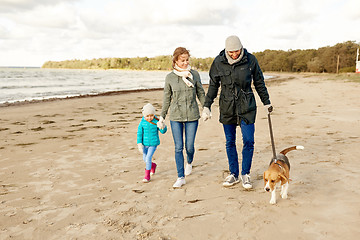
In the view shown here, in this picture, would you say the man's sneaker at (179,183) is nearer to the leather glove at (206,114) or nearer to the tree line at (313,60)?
the leather glove at (206,114)

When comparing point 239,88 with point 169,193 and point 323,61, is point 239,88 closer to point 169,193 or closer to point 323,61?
point 169,193

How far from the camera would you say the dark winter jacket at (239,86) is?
3.97 metres

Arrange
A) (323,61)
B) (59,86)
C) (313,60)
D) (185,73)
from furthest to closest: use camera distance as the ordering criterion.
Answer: (313,60) < (323,61) < (59,86) < (185,73)

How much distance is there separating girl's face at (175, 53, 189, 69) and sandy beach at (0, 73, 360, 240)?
6.57 feet

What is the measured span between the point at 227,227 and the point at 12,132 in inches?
340

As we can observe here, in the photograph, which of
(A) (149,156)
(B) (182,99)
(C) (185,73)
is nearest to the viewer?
(C) (185,73)

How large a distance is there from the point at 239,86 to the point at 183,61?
98cm

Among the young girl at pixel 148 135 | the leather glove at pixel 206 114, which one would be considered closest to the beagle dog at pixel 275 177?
the leather glove at pixel 206 114

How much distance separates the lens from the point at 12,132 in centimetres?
906

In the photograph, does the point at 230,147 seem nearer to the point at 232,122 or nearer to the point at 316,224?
the point at 232,122

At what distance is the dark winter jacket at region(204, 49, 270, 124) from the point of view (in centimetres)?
397

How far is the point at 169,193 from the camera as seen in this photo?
167 inches

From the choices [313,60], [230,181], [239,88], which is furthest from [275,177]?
[313,60]

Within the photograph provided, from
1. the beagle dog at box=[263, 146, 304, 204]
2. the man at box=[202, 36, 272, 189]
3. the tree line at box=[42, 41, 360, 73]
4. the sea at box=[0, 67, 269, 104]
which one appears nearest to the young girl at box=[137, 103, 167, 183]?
the man at box=[202, 36, 272, 189]
